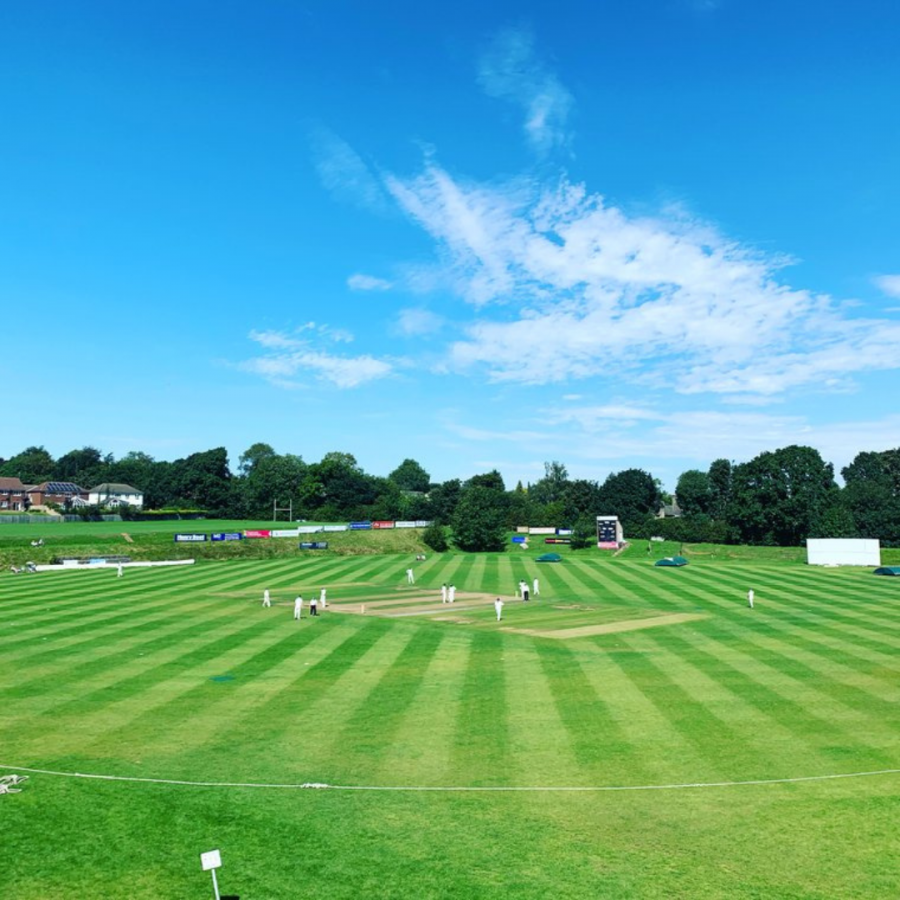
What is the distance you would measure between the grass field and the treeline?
239 ft

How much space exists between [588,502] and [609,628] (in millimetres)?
124254

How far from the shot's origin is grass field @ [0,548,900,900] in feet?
48.1

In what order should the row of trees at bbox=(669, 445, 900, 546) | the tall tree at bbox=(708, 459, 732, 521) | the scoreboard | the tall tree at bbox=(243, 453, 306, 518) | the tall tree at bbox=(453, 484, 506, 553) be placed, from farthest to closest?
the tall tree at bbox=(243, 453, 306, 518), the tall tree at bbox=(708, 459, 732, 521), the row of trees at bbox=(669, 445, 900, 546), the tall tree at bbox=(453, 484, 506, 553), the scoreboard

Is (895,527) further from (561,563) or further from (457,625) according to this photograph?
(457,625)

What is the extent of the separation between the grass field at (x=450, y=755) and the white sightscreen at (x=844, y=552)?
155 ft

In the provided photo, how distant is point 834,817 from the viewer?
56.1ft

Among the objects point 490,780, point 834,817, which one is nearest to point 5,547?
point 490,780

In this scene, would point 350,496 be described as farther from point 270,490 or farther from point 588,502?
point 588,502

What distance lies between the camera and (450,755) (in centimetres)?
2138

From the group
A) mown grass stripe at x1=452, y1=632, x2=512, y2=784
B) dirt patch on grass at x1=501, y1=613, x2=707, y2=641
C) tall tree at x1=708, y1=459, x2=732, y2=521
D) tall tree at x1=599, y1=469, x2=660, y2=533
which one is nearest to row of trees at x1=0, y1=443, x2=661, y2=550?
tall tree at x1=599, y1=469, x2=660, y2=533

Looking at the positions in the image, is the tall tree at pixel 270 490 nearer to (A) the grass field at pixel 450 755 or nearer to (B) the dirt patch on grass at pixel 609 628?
(A) the grass field at pixel 450 755

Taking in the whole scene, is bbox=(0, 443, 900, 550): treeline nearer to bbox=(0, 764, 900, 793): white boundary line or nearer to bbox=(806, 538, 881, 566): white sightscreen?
bbox=(806, 538, 881, 566): white sightscreen

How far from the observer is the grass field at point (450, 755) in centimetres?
1466

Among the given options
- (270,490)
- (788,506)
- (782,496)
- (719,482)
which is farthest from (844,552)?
(270,490)
